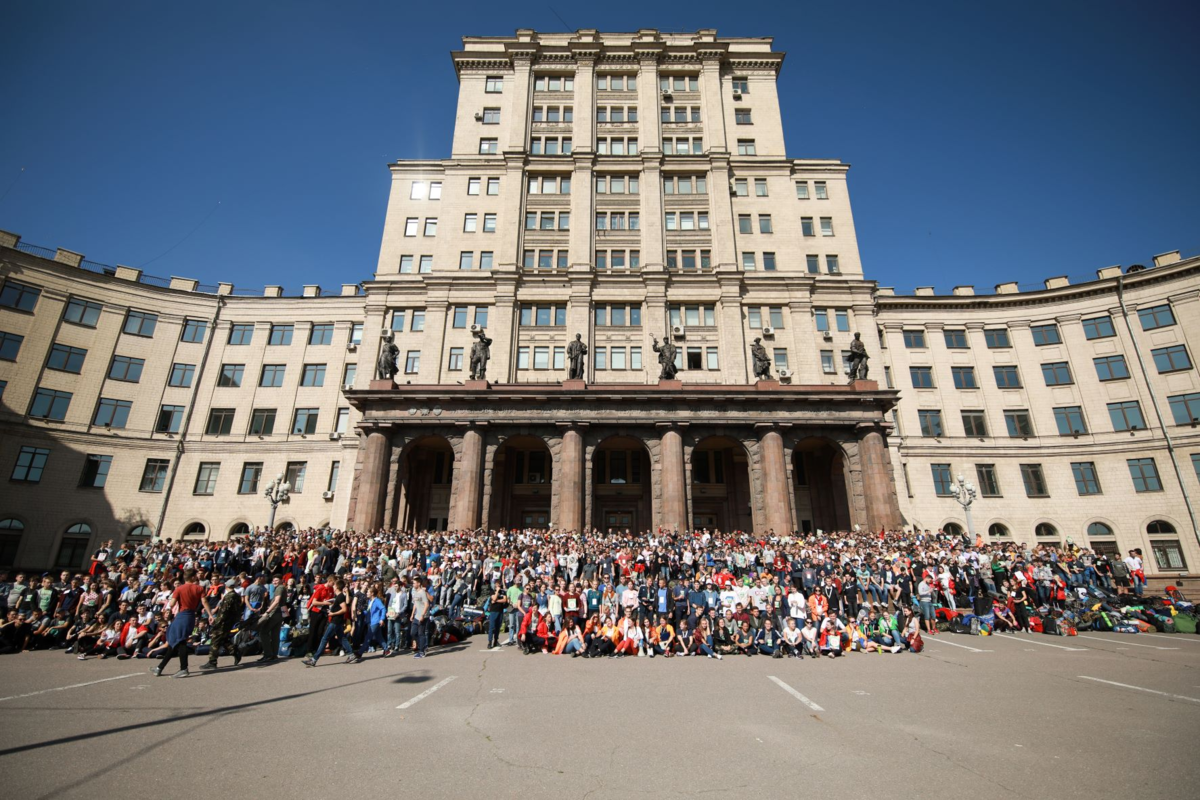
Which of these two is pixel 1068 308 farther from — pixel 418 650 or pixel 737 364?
pixel 418 650

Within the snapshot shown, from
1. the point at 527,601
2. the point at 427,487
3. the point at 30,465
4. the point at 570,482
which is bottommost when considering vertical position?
the point at 527,601

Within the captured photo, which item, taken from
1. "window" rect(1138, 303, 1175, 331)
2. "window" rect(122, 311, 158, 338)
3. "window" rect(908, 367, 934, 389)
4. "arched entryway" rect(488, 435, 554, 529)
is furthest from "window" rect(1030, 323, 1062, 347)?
"window" rect(122, 311, 158, 338)

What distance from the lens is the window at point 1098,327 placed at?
3797cm

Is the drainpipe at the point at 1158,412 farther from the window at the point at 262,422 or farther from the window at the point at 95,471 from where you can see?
the window at the point at 95,471

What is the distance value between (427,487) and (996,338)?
4382 cm

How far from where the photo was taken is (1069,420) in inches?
1462

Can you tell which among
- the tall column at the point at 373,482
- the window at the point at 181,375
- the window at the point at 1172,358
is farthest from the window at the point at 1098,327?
the window at the point at 181,375

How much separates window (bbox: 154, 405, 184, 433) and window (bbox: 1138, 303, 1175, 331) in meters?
69.2

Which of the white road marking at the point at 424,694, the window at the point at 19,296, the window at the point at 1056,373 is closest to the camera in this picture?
the white road marking at the point at 424,694

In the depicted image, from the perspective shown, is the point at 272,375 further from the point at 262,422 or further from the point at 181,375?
the point at 181,375

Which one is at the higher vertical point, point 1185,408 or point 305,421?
point 1185,408

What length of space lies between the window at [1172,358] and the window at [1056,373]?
4.67 meters

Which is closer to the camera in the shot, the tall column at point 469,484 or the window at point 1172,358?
the tall column at point 469,484

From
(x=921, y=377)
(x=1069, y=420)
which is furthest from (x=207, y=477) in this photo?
(x=1069, y=420)
